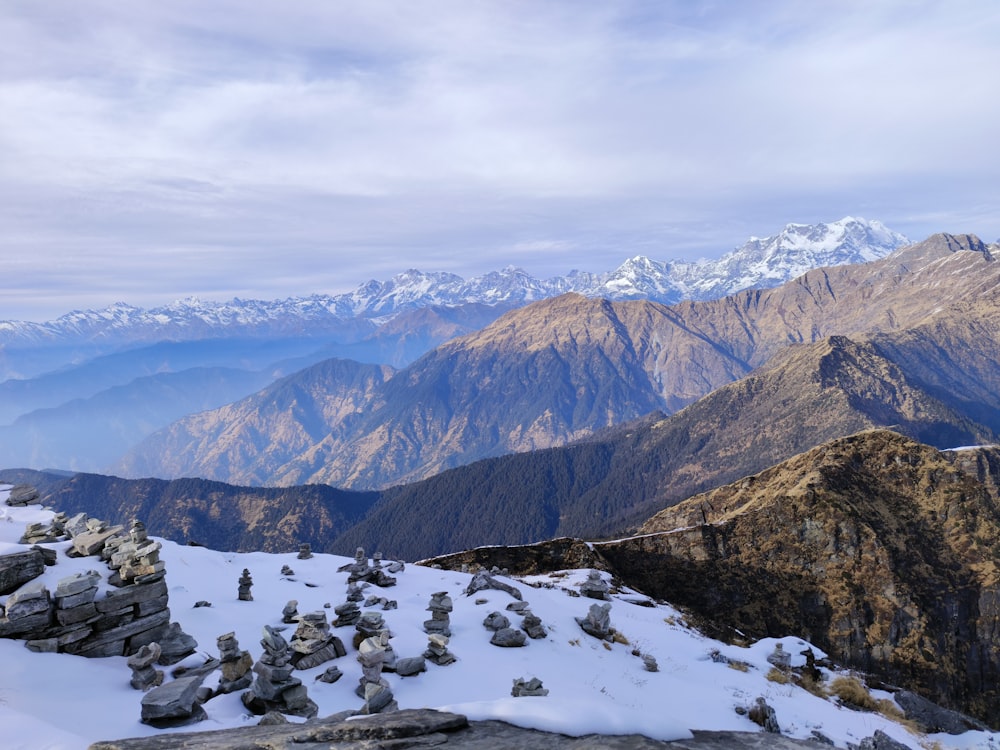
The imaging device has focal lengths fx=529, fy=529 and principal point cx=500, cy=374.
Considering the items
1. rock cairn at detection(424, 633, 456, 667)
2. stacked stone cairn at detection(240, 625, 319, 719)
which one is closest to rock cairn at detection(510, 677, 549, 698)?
rock cairn at detection(424, 633, 456, 667)

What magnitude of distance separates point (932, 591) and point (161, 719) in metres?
65.2

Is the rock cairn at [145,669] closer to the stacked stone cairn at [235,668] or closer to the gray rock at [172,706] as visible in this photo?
the stacked stone cairn at [235,668]

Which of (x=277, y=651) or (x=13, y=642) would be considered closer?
(x=13, y=642)

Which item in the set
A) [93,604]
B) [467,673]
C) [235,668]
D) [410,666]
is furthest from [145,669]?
[467,673]

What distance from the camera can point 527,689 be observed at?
650 inches

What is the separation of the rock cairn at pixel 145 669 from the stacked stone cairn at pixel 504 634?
40.1 ft

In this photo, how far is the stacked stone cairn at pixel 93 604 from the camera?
53.5ft

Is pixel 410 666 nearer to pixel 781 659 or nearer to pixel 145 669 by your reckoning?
pixel 145 669

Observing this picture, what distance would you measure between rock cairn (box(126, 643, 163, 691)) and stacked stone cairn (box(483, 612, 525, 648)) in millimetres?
12208

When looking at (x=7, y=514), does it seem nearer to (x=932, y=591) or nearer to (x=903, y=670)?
(x=903, y=670)

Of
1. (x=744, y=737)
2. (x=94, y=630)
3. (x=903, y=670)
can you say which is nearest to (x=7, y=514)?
(x=94, y=630)

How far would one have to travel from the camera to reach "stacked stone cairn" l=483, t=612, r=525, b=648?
22.3 meters

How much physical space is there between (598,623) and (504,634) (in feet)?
20.4

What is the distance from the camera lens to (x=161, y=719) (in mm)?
12969
